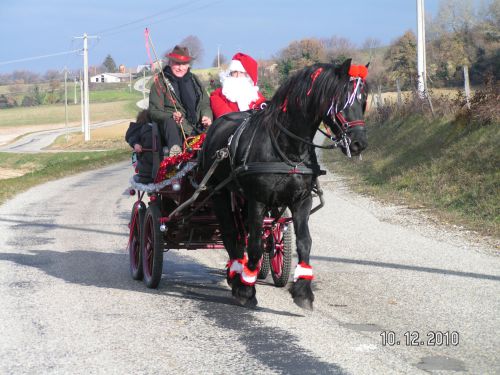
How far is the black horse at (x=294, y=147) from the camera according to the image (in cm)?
634

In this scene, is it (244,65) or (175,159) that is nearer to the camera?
(175,159)

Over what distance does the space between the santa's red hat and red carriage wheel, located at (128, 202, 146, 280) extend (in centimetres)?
185

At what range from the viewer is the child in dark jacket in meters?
8.89

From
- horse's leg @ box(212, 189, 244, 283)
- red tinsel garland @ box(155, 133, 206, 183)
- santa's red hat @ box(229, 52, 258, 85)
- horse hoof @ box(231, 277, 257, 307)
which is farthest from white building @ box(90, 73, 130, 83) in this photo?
horse hoof @ box(231, 277, 257, 307)

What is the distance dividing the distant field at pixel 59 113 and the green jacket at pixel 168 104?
98.2 metres

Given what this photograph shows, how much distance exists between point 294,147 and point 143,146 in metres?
2.67

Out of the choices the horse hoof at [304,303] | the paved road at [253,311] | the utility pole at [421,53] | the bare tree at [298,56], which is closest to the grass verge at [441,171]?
the paved road at [253,311]

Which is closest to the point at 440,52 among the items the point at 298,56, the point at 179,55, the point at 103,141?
the point at 298,56

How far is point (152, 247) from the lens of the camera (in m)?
8.44

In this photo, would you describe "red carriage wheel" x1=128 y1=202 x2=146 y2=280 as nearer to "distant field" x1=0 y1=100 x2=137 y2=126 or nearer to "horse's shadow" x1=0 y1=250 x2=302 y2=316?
"horse's shadow" x1=0 y1=250 x2=302 y2=316

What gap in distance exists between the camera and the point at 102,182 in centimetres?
2417

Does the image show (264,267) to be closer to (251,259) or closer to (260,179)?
(251,259)

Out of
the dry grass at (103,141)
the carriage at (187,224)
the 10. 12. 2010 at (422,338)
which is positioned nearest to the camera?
the 10. 12. 2010 at (422,338)

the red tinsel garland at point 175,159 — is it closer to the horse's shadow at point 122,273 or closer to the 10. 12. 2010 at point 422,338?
the horse's shadow at point 122,273
